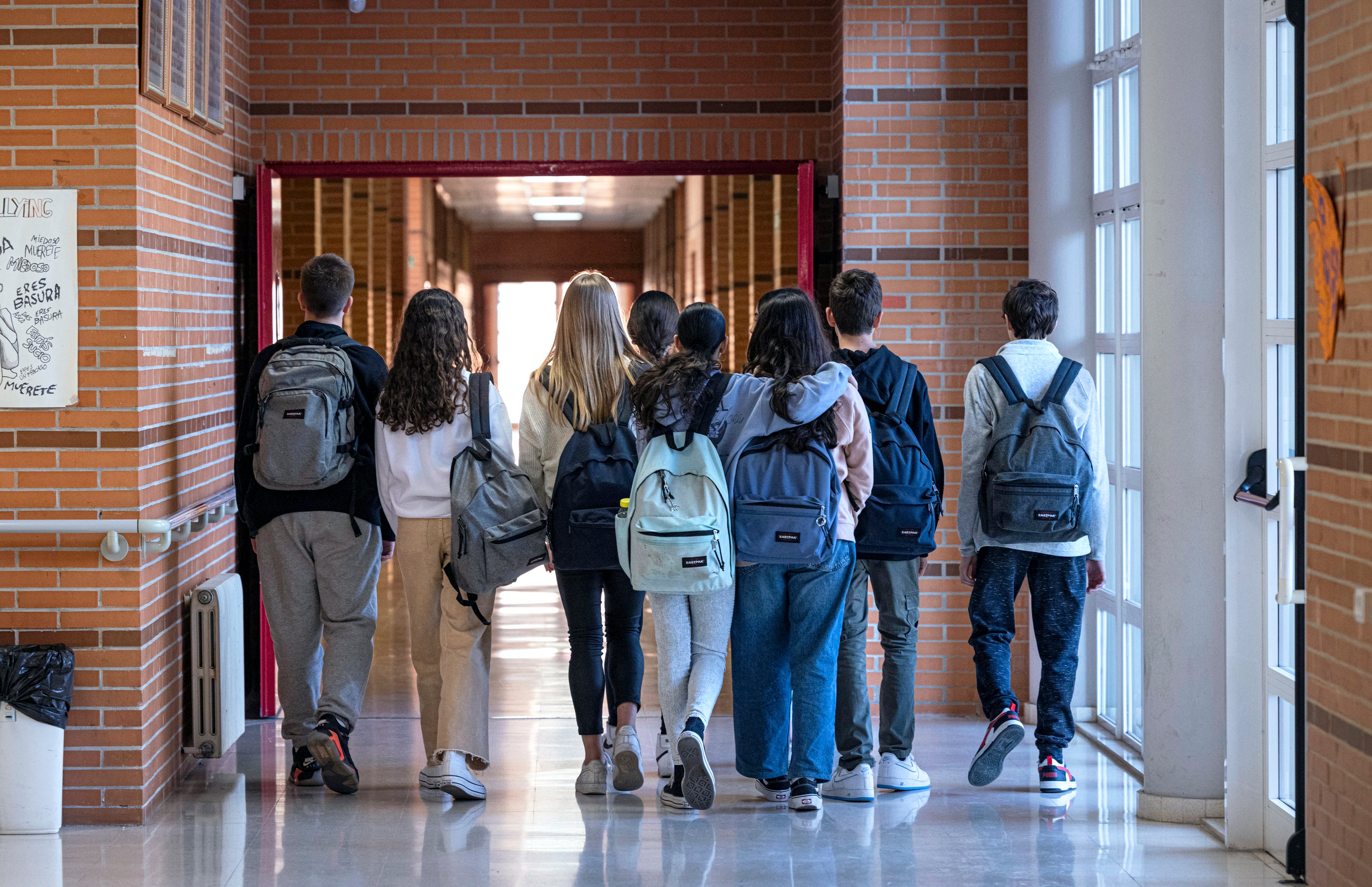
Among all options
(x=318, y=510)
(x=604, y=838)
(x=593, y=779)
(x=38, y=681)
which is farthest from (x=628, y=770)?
(x=38, y=681)

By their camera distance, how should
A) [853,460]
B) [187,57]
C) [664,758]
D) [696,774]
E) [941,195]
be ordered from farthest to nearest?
[941,195]
[187,57]
[664,758]
[853,460]
[696,774]

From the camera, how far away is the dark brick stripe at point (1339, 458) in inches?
126

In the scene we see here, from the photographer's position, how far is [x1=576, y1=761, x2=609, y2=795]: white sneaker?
4.71m

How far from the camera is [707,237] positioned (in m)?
17.7

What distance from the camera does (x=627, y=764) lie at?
4609mm

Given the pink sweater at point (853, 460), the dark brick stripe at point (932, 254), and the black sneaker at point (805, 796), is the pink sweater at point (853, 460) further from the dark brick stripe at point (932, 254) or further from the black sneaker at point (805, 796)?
the dark brick stripe at point (932, 254)

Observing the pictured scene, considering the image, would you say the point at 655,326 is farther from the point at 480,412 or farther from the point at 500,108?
the point at 500,108

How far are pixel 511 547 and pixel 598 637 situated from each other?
18.9 inches

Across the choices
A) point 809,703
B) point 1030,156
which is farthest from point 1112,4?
point 809,703

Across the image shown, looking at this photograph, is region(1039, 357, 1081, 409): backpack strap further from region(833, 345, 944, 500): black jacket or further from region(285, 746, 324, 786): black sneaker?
region(285, 746, 324, 786): black sneaker

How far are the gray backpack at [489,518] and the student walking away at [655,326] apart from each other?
1.78ft

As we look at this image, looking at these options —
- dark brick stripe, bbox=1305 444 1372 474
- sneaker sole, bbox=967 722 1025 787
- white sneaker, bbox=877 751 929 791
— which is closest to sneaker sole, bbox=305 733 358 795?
white sneaker, bbox=877 751 929 791

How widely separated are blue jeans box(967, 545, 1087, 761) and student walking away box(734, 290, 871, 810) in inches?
21.3

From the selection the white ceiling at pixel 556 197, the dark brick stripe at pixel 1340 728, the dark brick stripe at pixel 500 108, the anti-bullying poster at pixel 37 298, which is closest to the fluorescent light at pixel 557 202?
the white ceiling at pixel 556 197
